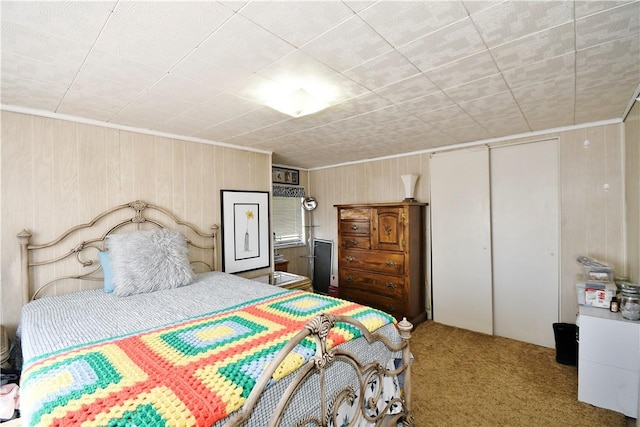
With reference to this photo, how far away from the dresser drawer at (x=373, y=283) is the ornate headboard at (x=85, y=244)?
202 centimetres

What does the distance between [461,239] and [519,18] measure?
272 cm

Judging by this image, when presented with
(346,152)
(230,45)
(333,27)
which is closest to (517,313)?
(346,152)

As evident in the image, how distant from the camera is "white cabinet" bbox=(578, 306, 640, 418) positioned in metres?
2.04

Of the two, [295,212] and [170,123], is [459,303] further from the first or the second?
[170,123]

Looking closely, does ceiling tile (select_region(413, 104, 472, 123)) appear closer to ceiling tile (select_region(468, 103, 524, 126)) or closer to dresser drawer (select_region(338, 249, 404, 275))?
ceiling tile (select_region(468, 103, 524, 126))

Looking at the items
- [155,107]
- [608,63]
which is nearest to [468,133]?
[608,63]

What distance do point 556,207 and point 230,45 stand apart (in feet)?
11.1

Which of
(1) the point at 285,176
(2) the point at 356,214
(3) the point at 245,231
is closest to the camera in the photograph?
(3) the point at 245,231

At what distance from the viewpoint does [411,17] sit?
4.23ft

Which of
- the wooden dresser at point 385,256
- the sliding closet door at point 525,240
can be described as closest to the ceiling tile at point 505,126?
the sliding closet door at point 525,240

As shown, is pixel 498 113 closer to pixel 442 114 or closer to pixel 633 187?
pixel 442 114

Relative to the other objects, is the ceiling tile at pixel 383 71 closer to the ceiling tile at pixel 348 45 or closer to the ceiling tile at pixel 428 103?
the ceiling tile at pixel 348 45

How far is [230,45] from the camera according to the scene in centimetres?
149

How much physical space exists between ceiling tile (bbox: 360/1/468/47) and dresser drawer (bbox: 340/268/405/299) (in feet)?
9.30
